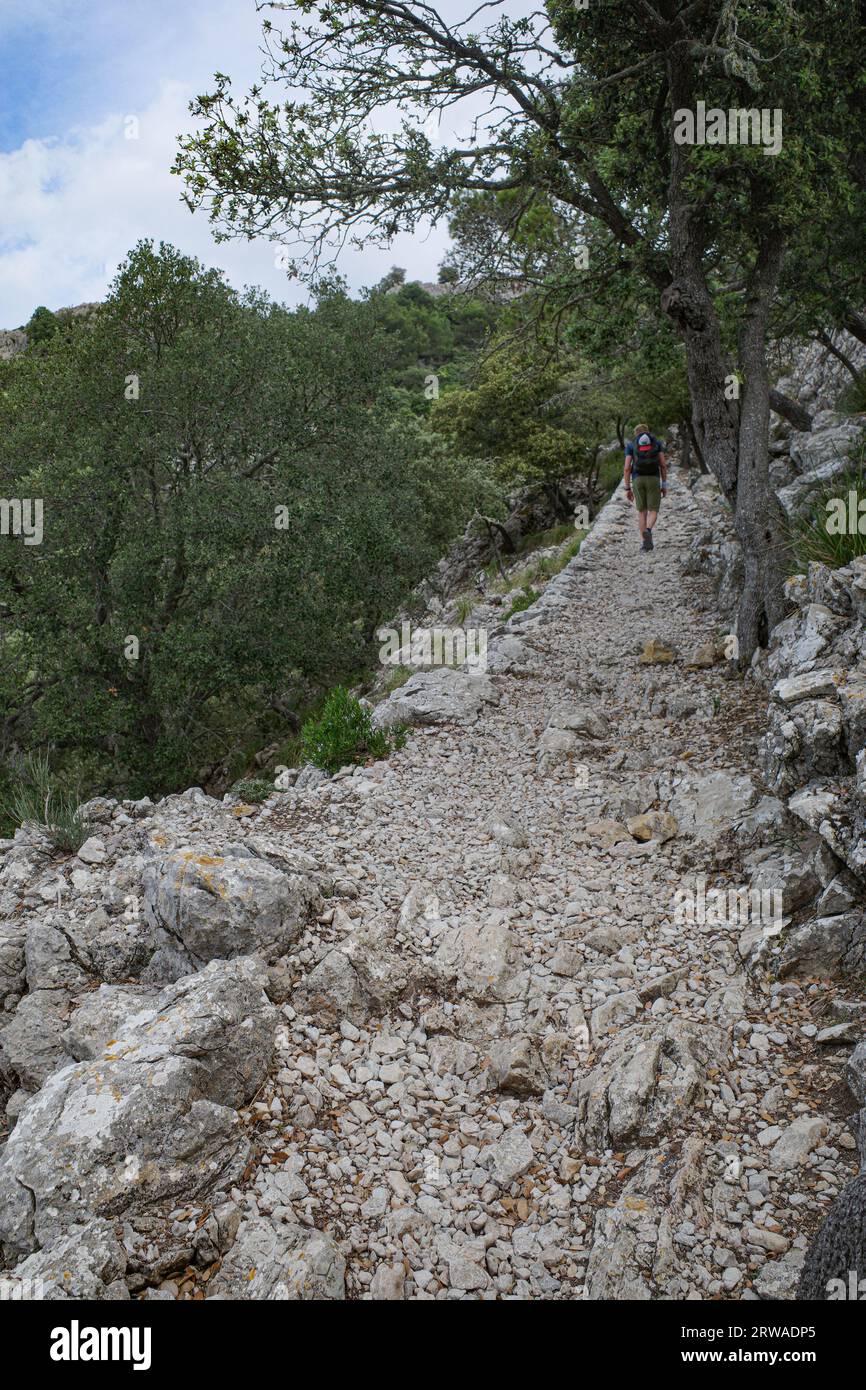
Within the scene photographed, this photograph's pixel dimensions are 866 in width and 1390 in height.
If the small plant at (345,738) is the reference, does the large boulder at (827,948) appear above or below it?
below

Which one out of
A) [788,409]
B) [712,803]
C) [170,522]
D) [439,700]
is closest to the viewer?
[712,803]

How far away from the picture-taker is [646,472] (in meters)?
15.8

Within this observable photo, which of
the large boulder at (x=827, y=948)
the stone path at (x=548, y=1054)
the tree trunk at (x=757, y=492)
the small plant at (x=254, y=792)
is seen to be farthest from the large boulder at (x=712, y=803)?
the small plant at (x=254, y=792)

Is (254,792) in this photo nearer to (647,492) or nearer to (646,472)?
(646,472)

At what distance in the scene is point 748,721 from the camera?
30.8 feet

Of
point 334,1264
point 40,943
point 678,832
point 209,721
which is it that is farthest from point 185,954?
point 209,721

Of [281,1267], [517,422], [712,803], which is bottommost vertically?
[281,1267]

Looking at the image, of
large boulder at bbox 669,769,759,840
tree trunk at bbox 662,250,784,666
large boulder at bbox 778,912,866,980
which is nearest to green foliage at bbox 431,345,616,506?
tree trunk at bbox 662,250,784,666

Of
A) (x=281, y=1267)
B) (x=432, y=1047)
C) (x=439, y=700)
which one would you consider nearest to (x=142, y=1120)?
(x=281, y=1267)

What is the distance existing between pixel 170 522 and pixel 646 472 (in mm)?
9831

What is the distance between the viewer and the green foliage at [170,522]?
15242 mm

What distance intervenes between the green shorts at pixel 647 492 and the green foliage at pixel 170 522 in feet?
19.8

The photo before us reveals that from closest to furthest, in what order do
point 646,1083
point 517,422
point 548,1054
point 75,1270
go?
point 75,1270, point 646,1083, point 548,1054, point 517,422

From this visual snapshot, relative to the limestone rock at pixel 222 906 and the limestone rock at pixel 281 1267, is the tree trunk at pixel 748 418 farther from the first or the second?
the limestone rock at pixel 281 1267
